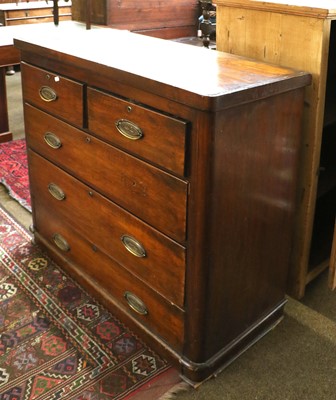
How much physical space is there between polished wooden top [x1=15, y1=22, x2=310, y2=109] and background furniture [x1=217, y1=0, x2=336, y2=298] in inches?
6.4

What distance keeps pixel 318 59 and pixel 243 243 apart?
66 centimetres

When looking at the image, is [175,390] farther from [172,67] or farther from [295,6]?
[295,6]

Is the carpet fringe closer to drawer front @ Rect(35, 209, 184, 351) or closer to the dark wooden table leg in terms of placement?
drawer front @ Rect(35, 209, 184, 351)

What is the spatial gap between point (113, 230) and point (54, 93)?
1.85 feet

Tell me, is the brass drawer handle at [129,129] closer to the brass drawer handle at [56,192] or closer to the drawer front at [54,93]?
the drawer front at [54,93]

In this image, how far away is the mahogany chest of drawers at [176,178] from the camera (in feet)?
4.81

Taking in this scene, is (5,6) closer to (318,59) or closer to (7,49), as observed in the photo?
(7,49)

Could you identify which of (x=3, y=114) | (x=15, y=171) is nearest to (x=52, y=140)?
(x=15, y=171)

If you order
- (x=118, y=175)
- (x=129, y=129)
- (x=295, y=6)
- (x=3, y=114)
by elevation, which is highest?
(x=295, y=6)

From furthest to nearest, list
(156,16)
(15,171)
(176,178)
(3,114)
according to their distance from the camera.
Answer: (156,16) < (3,114) < (15,171) < (176,178)

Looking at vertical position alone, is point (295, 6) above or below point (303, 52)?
above

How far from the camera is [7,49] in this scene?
339 centimetres

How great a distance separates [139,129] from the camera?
1.59 metres

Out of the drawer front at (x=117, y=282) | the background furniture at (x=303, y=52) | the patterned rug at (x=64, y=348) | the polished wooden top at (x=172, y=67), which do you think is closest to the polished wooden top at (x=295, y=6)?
the background furniture at (x=303, y=52)
